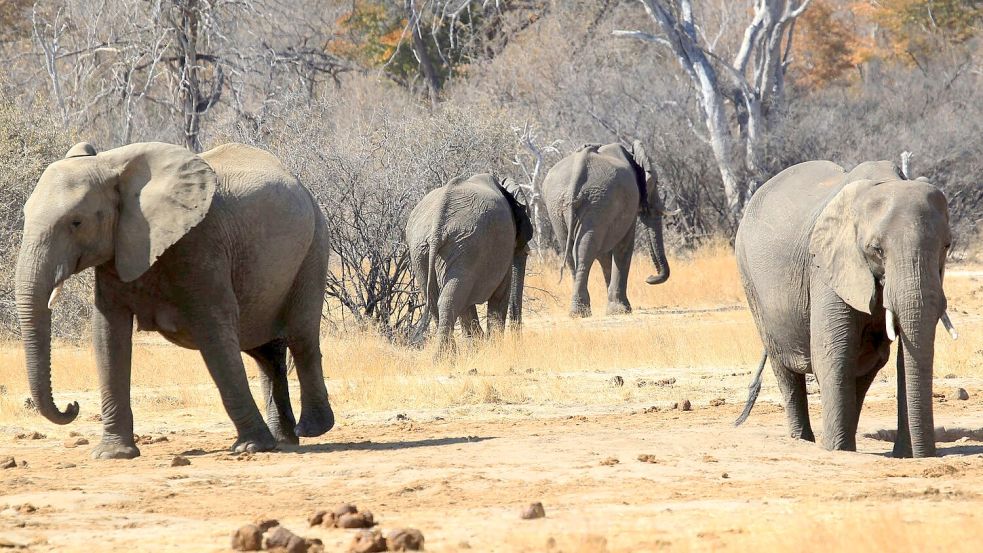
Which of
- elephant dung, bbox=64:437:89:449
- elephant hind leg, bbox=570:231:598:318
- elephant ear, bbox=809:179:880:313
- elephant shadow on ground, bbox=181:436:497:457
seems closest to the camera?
elephant ear, bbox=809:179:880:313

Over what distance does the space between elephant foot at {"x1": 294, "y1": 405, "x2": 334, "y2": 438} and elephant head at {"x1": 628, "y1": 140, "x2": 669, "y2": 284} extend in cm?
997

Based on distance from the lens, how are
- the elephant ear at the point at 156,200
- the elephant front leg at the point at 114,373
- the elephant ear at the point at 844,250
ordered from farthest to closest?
the elephant front leg at the point at 114,373
the elephant ear at the point at 156,200
the elephant ear at the point at 844,250

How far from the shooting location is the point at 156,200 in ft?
26.5

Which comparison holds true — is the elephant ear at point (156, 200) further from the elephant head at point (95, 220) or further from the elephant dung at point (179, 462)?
the elephant dung at point (179, 462)

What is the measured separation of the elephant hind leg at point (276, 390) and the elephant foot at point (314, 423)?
0.20 feet

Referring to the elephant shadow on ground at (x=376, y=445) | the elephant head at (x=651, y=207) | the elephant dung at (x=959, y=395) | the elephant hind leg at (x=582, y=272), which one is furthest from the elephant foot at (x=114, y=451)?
the elephant head at (x=651, y=207)

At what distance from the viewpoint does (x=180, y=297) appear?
27.0ft

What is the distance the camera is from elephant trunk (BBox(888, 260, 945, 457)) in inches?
294

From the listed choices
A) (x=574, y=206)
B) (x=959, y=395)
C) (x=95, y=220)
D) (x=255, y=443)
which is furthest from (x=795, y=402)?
(x=574, y=206)

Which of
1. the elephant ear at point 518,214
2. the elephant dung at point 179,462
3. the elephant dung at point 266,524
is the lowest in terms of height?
the elephant dung at point 179,462

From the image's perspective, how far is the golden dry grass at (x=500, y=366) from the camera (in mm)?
11453

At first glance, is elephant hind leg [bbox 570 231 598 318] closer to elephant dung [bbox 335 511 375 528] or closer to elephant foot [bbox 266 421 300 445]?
elephant foot [bbox 266 421 300 445]

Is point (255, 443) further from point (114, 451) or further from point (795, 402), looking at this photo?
point (795, 402)

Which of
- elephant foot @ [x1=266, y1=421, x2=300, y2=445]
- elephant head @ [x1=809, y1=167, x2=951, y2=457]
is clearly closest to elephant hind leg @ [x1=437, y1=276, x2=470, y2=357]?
elephant foot @ [x1=266, y1=421, x2=300, y2=445]
